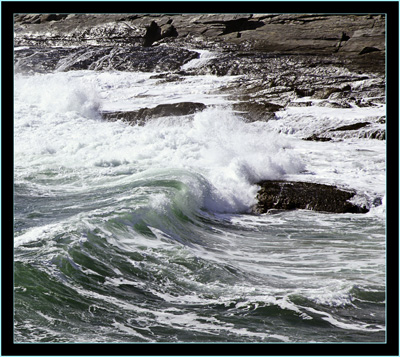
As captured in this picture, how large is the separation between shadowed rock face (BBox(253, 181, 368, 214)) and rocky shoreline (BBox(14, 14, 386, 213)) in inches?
130

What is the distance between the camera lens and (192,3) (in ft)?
12.8

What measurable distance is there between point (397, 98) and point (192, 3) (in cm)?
181

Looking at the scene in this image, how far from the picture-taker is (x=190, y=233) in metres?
6.59

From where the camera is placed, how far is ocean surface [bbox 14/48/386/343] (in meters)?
4.20

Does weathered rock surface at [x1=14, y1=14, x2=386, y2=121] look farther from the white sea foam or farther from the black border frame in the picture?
the black border frame

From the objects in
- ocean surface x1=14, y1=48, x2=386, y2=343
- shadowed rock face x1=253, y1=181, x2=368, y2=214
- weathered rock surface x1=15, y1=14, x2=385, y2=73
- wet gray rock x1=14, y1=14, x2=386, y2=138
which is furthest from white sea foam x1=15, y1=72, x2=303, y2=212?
weathered rock surface x1=15, y1=14, x2=385, y2=73

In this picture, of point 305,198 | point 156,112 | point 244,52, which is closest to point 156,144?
point 156,112

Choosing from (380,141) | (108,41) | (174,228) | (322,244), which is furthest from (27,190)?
(108,41)

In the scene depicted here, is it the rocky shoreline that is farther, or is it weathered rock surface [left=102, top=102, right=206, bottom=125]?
the rocky shoreline

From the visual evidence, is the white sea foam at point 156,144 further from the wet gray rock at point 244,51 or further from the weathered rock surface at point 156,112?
the wet gray rock at point 244,51

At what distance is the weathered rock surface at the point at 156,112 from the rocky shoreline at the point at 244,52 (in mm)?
25

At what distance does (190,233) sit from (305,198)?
7.24 ft

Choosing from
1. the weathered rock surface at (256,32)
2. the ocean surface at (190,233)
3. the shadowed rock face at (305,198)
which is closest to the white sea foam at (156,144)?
the ocean surface at (190,233)

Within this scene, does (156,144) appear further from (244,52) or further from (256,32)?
(256,32)
